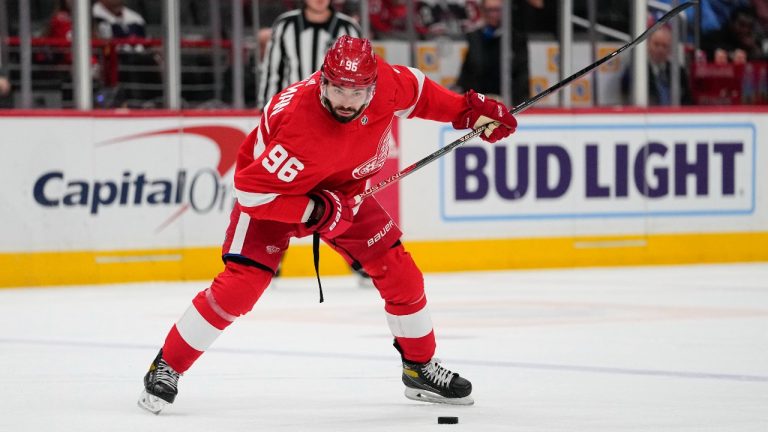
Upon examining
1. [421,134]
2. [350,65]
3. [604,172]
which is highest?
[350,65]

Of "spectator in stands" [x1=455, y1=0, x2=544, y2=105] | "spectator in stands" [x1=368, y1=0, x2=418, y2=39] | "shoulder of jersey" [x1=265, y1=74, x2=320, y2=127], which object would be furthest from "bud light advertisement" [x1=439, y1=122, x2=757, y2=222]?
"shoulder of jersey" [x1=265, y1=74, x2=320, y2=127]

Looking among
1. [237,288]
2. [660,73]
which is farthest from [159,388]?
[660,73]

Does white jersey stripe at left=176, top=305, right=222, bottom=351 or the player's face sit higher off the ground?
the player's face

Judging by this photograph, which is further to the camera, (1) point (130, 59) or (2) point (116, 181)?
(1) point (130, 59)

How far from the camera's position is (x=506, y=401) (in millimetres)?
3916

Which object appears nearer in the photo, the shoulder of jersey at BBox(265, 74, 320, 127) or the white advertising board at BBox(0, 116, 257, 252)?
the shoulder of jersey at BBox(265, 74, 320, 127)

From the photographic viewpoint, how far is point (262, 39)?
28.3 feet

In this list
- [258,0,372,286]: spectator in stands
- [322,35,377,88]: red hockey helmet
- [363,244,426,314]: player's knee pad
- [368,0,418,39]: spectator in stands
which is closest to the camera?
[322,35,377,88]: red hockey helmet

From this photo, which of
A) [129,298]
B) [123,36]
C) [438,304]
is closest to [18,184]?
[129,298]

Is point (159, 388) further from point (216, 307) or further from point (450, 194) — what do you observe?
point (450, 194)

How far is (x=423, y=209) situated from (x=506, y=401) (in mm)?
4075

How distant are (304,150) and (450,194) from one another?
4474mm

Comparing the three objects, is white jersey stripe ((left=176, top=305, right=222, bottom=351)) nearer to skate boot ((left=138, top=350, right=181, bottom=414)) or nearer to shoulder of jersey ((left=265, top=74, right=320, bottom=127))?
skate boot ((left=138, top=350, right=181, bottom=414))

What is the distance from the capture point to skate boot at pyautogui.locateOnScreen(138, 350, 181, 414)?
372cm
